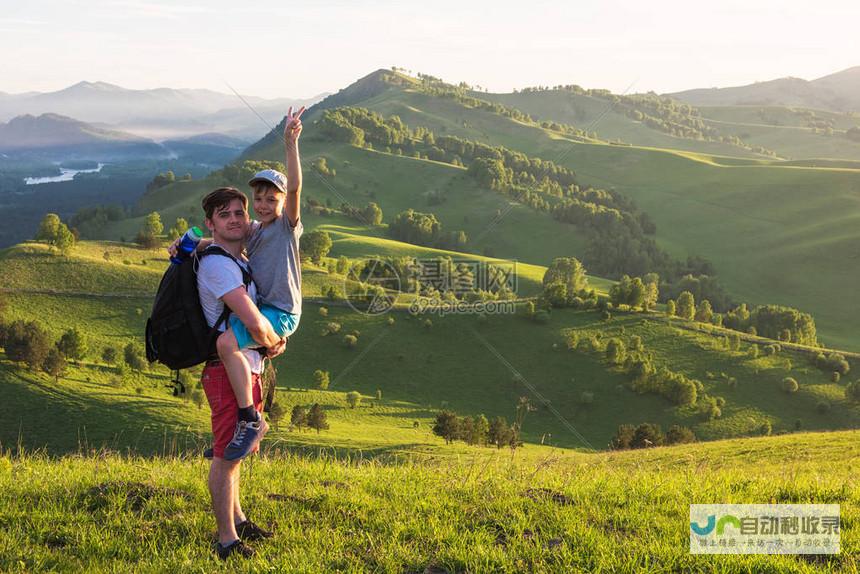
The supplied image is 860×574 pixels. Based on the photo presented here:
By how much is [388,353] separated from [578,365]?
88.1 ft

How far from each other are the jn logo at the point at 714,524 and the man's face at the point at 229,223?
6167mm

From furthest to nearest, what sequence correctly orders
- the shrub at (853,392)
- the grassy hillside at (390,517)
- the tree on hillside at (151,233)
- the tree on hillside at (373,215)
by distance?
the tree on hillside at (373,215), the tree on hillside at (151,233), the shrub at (853,392), the grassy hillside at (390,517)

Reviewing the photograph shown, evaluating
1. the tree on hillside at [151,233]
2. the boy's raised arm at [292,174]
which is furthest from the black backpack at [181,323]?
the tree on hillside at [151,233]

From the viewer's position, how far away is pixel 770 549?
6070 millimetres

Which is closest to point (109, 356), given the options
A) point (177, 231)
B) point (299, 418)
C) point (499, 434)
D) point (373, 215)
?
point (299, 418)

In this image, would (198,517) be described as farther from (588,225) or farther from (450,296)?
(588,225)

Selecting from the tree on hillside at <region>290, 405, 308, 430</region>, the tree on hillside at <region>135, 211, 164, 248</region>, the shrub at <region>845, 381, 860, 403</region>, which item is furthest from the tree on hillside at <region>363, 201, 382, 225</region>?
the shrub at <region>845, 381, 860, 403</region>

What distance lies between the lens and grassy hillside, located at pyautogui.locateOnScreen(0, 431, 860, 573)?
577 cm

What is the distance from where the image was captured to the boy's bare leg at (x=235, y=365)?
19.8ft

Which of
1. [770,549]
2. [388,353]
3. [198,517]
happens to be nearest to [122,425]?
[388,353]

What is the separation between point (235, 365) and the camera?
6035mm

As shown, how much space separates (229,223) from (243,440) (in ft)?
7.84

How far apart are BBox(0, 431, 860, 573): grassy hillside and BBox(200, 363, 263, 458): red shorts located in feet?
3.72

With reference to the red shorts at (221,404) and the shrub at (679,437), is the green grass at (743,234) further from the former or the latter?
the red shorts at (221,404)
